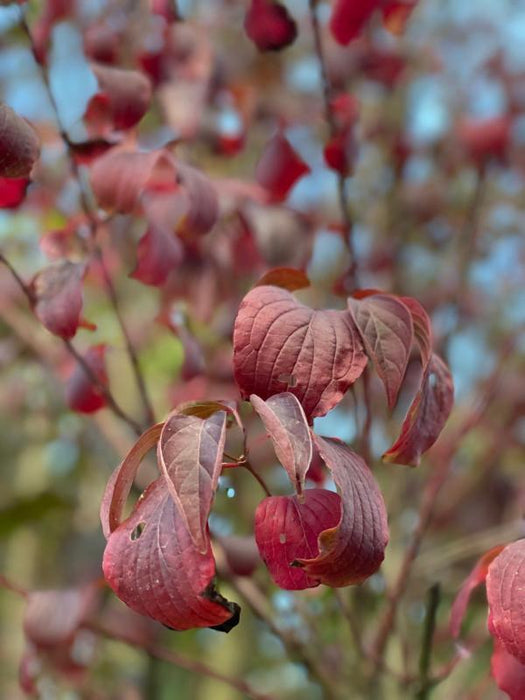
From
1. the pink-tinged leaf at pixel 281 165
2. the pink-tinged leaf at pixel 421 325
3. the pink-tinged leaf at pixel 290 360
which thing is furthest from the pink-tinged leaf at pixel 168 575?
the pink-tinged leaf at pixel 281 165

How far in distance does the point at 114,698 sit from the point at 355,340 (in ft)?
5.10

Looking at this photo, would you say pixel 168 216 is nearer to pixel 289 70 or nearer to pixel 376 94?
pixel 376 94

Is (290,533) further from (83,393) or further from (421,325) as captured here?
(83,393)

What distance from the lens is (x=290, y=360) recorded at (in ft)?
2.19

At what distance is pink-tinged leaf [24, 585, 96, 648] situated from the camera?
1046 mm

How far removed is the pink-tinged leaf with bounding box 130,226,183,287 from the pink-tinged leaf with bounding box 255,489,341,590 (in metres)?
0.44

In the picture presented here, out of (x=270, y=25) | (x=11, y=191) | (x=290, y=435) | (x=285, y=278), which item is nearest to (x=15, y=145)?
(x=11, y=191)

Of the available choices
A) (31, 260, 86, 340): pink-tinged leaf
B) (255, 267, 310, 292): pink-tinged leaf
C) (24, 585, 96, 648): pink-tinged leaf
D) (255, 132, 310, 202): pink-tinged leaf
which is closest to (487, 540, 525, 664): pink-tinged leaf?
(255, 267, 310, 292): pink-tinged leaf

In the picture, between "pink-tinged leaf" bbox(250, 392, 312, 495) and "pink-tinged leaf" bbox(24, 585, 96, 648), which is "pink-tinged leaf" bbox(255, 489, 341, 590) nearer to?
"pink-tinged leaf" bbox(250, 392, 312, 495)

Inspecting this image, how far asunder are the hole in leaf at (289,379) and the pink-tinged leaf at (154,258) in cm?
39

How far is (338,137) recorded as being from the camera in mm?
1137

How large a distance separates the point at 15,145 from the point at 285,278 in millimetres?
262

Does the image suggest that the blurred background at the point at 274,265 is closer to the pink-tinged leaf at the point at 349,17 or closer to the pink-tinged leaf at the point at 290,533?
the pink-tinged leaf at the point at 349,17

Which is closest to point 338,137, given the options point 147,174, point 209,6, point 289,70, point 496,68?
point 147,174
